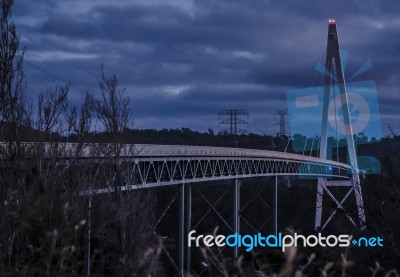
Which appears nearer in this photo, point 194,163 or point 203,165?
point 194,163

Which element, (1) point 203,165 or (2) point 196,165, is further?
(1) point 203,165

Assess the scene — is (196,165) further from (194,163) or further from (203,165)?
(203,165)

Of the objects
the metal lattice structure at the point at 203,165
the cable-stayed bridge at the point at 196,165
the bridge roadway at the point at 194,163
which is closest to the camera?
the cable-stayed bridge at the point at 196,165

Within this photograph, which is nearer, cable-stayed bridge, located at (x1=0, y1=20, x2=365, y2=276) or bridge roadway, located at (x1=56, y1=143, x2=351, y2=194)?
cable-stayed bridge, located at (x1=0, y1=20, x2=365, y2=276)

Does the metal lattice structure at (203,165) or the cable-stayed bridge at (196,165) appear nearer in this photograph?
the cable-stayed bridge at (196,165)

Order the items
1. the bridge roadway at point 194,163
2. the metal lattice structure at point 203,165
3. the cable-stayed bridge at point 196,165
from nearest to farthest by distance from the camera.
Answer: the cable-stayed bridge at point 196,165 → the bridge roadway at point 194,163 → the metal lattice structure at point 203,165

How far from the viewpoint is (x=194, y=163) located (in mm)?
38219

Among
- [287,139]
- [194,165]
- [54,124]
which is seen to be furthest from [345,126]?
[287,139]

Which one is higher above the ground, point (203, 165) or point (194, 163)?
point (194, 163)

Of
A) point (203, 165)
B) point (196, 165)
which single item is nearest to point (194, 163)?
point (196, 165)

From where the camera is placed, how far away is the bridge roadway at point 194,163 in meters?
26.3

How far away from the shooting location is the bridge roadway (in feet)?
86.2

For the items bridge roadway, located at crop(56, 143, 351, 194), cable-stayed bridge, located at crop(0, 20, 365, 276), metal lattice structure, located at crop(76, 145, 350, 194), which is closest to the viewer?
cable-stayed bridge, located at crop(0, 20, 365, 276)

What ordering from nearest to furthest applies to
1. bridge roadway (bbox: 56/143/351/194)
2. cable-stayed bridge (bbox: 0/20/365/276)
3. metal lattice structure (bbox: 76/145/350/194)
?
cable-stayed bridge (bbox: 0/20/365/276) < bridge roadway (bbox: 56/143/351/194) < metal lattice structure (bbox: 76/145/350/194)
